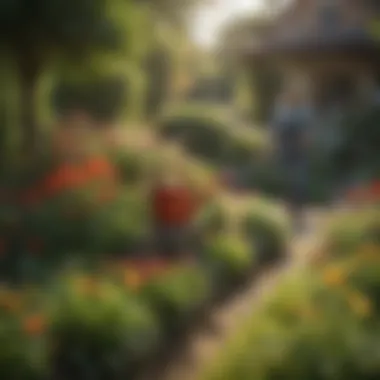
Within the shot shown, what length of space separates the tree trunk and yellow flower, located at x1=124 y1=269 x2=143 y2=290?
644 mm

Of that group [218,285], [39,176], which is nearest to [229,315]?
[218,285]

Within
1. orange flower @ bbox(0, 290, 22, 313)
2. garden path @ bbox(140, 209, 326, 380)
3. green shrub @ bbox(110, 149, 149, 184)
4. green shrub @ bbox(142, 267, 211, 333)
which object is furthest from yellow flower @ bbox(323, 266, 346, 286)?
orange flower @ bbox(0, 290, 22, 313)

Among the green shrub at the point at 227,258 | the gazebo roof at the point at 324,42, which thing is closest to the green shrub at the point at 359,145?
the gazebo roof at the point at 324,42

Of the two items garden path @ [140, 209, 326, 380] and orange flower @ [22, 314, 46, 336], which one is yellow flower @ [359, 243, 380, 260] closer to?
garden path @ [140, 209, 326, 380]

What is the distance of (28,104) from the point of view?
3.15 meters

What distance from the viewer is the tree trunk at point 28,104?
3125 mm

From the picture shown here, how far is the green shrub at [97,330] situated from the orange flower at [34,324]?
0.03 metres

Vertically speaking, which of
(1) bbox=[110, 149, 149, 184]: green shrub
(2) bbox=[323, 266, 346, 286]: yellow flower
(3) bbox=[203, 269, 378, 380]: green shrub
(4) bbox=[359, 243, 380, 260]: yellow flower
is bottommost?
(3) bbox=[203, 269, 378, 380]: green shrub

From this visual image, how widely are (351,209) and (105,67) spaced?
3.95 ft

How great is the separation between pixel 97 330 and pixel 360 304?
84 centimetres

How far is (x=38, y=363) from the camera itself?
237 centimetres

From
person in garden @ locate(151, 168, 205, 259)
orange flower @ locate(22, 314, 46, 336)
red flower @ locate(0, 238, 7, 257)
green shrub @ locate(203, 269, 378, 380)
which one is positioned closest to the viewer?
green shrub @ locate(203, 269, 378, 380)

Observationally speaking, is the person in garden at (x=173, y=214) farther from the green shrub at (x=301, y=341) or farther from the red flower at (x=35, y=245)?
the green shrub at (x=301, y=341)

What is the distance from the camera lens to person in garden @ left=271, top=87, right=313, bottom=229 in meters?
2.83
